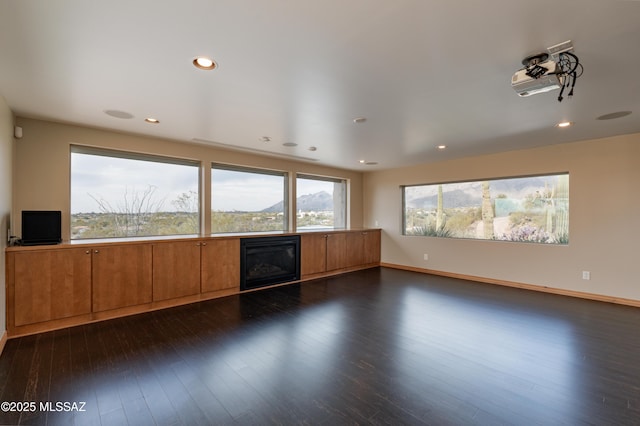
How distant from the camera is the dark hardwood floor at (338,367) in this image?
185cm

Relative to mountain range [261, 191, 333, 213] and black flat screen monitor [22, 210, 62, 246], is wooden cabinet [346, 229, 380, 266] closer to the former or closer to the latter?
mountain range [261, 191, 333, 213]

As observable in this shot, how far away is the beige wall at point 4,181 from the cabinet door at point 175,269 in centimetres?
137

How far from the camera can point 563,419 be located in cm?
181

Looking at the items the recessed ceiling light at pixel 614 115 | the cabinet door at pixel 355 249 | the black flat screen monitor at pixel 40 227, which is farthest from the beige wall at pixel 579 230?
the black flat screen monitor at pixel 40 227

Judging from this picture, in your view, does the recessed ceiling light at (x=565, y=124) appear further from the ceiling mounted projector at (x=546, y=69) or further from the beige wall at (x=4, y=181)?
the beige wall at (x=4, y=181)

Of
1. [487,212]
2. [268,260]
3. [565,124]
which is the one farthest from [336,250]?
[565,124]

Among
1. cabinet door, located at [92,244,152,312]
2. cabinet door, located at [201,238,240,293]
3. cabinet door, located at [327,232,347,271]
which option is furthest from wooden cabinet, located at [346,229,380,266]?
cabinet door, located at [92,244,152,312]

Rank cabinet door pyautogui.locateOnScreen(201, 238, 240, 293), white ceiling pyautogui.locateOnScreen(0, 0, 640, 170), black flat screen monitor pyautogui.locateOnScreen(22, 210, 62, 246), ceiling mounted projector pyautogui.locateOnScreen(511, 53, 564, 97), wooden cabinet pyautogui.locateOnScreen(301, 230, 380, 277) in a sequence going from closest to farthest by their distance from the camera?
white ceiling pyautogui.locateOnScreen(0, 0, 640, 170) → ceiling mounted projector pyautogui.locateOnScreen(511, 53, 564, 97) → black flat screen monitor pyautogui.locateOnScreen(22, 210, 62, 246) → cabinet door pyautogui.locateOnScreen(201, 238, 240, 293) → wooden cabinet pyautogui.locateOnScreen(301, 230, 380, 277)

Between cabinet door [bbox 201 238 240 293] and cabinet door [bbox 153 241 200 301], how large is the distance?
0.12 m

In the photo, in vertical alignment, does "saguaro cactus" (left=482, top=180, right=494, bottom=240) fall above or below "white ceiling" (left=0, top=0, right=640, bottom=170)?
below

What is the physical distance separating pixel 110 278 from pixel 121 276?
0.37ft

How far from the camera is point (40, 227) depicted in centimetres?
321

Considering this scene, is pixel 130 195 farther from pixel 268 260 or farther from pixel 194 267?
pixel 268 260

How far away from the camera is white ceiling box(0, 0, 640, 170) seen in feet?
5.31
